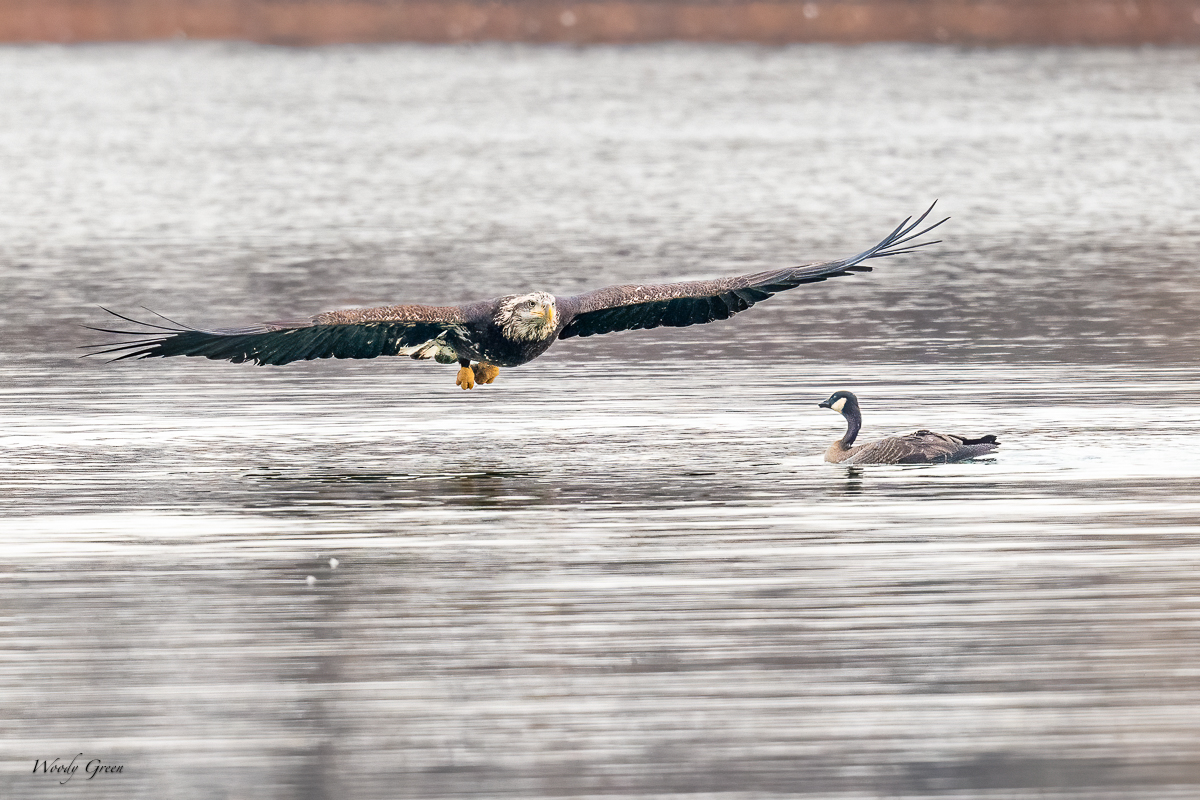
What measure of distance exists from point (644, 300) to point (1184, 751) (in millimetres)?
6761

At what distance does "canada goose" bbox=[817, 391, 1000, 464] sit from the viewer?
13.8 m

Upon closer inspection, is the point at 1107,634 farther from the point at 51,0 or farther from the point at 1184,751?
the point at 51,0

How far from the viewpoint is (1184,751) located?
8375 mm

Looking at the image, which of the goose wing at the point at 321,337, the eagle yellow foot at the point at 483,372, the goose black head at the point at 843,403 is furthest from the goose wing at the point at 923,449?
the goose wing at the point at 321,337

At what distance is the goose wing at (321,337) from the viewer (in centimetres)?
1322

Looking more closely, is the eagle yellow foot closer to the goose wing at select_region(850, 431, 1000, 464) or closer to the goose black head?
the goose black head

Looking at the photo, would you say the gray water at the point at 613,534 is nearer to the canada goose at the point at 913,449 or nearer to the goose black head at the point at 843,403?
the canada goose at the point at 913,449

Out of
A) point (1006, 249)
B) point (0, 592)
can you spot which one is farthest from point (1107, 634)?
point (1006, 249)

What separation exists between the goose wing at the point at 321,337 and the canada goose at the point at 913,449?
2458 millimetres

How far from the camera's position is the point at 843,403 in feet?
49.1

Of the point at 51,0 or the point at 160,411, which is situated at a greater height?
the point at 51,0

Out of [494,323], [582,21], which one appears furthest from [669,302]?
[582,21]

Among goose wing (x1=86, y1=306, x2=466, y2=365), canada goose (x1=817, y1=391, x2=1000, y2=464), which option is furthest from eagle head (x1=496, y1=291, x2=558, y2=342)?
canada goose (x1=817, y1=391, x2=1000, y2=464)

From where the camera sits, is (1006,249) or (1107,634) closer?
(1107,634)
